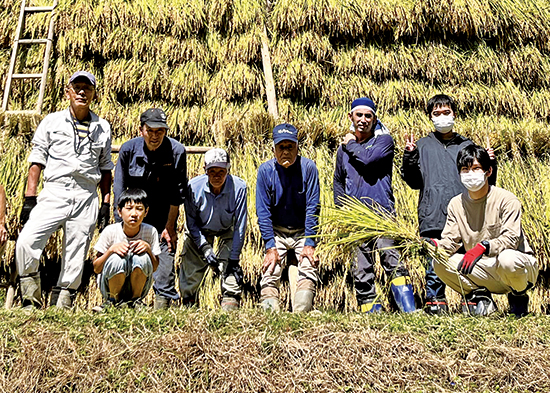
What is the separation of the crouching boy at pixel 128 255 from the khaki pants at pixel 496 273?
1917 millimetres

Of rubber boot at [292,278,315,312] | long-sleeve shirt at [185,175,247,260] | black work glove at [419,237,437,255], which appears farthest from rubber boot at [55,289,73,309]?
black work glove at [419,237,437,255]

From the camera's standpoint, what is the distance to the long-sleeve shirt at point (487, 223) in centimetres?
375

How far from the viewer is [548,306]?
5309mm

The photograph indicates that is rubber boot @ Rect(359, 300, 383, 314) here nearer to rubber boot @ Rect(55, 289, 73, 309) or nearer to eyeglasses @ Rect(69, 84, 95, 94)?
rubber boot @ Rect(55, 289, 73, 309)

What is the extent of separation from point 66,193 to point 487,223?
2862 millimetres

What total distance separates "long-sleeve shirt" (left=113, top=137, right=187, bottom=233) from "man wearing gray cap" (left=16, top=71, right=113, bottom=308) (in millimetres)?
194

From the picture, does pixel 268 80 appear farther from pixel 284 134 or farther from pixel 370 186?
pixel 370 186

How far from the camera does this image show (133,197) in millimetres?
4180

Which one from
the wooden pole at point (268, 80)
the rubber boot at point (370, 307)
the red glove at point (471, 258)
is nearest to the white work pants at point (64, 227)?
the rubber boot at point (370, 307)

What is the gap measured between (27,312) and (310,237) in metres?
1.91

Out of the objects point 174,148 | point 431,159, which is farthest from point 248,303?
point 431,159

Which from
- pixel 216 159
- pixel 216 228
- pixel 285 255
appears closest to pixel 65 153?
pixel 216 159

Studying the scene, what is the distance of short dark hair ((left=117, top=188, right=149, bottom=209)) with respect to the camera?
418 centimetres

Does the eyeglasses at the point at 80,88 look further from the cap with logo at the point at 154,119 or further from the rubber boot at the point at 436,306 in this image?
the rubber boot at the point at 436,306
